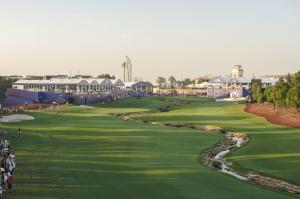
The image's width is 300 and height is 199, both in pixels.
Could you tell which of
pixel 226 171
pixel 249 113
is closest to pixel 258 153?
pixel 226 171

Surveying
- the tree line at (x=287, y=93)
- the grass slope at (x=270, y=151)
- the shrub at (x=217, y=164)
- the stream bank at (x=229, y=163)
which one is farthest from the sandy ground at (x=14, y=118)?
the shrub at (x=217, y=164)

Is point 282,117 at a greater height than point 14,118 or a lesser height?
lesser

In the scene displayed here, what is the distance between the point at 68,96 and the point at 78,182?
4330 inches

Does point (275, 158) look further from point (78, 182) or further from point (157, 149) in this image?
point (78, 182)

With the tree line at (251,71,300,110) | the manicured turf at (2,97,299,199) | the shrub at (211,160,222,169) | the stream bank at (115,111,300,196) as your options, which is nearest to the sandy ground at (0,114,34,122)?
the manicured turf at (2,97,299,199)

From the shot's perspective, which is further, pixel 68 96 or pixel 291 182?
pixel 68 96

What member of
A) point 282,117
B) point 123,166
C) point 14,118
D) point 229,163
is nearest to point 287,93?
point 282,117

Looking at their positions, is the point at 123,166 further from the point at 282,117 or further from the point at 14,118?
the point at 14,118

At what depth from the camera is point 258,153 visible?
44.8m

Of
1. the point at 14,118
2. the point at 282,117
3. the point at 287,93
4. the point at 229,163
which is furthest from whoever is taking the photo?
the point at 287,93

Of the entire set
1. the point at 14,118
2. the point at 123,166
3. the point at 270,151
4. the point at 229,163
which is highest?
the point at 14,118

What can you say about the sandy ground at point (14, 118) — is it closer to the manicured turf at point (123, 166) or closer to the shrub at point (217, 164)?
the manicured turf at point (123, 166)

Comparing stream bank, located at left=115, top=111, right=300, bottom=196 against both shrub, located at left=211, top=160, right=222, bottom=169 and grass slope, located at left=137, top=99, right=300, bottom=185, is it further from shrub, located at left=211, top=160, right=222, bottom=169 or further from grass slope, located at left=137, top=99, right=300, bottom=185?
grass slope, located at left=137, top=99, right=300, bottom=185

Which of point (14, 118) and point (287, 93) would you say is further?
point (287, 93)
